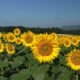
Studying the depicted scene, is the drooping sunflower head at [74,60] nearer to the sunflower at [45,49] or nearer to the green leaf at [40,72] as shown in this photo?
the sunflower at [45,49]

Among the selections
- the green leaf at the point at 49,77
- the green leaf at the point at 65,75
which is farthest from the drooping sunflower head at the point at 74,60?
the green leaf at the point at 49,77

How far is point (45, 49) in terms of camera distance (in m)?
3.85

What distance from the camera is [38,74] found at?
3824 millimetres

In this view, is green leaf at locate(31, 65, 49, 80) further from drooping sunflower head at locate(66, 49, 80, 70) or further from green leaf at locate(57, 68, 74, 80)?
drooping sunflower head at locate(66, 49, 80, 70)

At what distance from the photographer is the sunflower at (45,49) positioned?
3.87 metres

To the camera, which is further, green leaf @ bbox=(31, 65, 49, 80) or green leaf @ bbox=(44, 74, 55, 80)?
green leaf @ bbox=(44, 74, 55, 80)

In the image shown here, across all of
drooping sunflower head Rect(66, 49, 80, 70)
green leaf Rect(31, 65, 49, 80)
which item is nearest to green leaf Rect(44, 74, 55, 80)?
green leaf Rect(31, 65, 49, 80)

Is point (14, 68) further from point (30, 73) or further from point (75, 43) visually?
point (75, 43)

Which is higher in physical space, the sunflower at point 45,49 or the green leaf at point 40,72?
the sunflower at point 45,49

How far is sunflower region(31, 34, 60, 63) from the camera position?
3.87 meters

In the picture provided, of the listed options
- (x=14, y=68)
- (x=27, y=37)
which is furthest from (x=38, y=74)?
(x=27, y=37)

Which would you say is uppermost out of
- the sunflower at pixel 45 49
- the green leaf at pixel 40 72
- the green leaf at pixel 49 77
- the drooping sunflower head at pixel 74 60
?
the sunflower at pixel 45 49

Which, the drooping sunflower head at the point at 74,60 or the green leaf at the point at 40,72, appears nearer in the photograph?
the green leaf at the point at 40,72

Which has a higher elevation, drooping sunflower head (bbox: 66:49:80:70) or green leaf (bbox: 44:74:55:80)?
drooping sunflower head (bbox: 66:49:80:70)
